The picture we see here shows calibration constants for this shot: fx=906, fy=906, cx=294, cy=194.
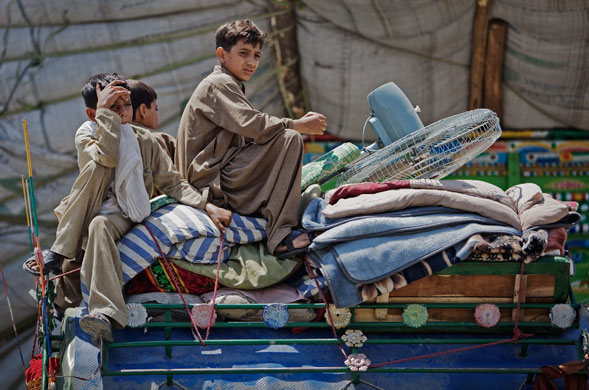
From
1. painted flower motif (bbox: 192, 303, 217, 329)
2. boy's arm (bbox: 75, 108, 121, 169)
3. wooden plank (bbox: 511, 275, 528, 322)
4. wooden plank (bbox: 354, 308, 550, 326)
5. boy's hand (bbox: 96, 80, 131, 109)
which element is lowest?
wooden plank (bbox: 354, 308, 550, 326)

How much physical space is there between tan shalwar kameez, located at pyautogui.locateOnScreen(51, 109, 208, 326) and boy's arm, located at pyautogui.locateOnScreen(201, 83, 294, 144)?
30cm

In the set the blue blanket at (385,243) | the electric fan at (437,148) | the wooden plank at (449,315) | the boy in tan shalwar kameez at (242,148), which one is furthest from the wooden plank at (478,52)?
the wooden plank at (449,315)

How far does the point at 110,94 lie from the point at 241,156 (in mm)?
678

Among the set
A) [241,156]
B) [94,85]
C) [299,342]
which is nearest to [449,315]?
[299,342]

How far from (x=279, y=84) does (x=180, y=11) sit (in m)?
0.86

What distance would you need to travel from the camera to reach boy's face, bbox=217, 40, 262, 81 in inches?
168

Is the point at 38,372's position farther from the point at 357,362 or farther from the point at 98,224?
the point at 357,362

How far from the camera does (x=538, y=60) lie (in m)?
6.16

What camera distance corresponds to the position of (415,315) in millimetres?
3871

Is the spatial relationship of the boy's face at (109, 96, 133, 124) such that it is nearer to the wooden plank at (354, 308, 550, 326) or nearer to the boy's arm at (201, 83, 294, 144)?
the boy's arm at (201, 83, 294, 144)

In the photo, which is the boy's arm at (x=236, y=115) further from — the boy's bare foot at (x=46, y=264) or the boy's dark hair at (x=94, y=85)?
the boy's bare foot at (x=46, y=264)

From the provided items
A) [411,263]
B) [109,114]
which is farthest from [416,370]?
[109,114]

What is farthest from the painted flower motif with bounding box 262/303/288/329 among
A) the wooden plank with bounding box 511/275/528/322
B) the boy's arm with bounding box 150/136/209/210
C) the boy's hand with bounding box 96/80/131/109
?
the boy's hand with bounding box 96/80/131/109

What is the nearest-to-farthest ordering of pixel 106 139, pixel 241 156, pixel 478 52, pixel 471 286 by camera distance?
pixel 106 139
pixel 471 286
pixel 241 156
pixel 478 52
